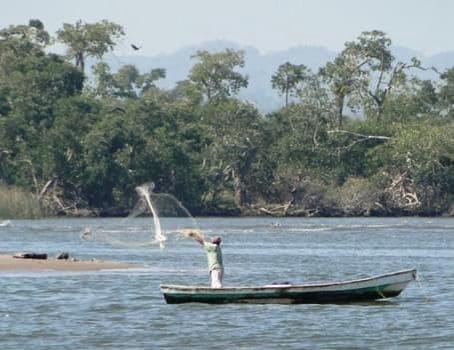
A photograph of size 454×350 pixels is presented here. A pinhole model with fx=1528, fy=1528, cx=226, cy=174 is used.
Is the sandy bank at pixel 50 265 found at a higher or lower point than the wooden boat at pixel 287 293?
higher

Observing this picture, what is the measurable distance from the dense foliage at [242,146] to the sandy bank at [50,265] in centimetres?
5635

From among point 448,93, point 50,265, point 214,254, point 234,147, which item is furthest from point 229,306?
point 448,93

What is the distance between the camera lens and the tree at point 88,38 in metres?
136

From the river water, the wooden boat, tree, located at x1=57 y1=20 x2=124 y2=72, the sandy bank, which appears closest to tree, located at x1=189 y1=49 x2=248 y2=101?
tree, located at x1=57 y1=20 x2=124 y2=72

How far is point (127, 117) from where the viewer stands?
116m

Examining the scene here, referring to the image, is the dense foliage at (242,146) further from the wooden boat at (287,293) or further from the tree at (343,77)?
the wooden boat at (287,293)

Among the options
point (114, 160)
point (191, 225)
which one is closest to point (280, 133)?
point (114, 160)

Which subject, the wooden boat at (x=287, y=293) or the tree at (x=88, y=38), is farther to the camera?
the tree at (x=88, y=38)

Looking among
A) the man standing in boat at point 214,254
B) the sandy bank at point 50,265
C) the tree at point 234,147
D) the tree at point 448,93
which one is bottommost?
the sandy bank at point 50,265

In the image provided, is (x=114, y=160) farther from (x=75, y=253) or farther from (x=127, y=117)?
(x=75, y=253)

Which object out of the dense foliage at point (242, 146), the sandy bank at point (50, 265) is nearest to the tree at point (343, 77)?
the dense foliage at point (242, 146)

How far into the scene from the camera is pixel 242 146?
113m

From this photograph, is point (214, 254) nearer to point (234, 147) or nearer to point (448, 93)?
point (234, 147)

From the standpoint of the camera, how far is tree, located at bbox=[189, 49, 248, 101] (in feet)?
448
